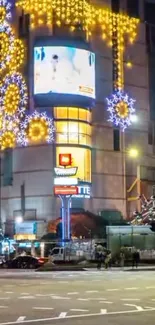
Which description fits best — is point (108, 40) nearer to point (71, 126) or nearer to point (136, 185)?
point (71, 126)

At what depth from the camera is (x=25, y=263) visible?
47.2 meters

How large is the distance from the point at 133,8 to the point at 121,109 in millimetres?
11604

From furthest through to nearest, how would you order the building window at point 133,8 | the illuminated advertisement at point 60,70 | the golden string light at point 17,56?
1. the building window at point 133,8
2. the illuminated advertisement at point 60,70
3. the golden string light at point 17,56

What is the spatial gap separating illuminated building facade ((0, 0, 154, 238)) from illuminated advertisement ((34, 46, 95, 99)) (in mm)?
94

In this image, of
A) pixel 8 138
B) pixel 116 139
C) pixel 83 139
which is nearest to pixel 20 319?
pixel 8 138

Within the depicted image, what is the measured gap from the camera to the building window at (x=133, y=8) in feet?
215

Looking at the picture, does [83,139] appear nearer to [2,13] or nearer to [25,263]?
[25,263]

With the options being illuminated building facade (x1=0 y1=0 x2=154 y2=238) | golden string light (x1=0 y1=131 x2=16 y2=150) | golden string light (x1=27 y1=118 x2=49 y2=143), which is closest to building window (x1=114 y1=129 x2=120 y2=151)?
illuminated building facade (x1=0 y1=0 x2=154 y2=238)

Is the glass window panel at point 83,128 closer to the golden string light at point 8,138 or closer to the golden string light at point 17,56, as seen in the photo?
the golden string light at point 8,138

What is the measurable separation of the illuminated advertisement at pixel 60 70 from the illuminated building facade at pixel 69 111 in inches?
3.7

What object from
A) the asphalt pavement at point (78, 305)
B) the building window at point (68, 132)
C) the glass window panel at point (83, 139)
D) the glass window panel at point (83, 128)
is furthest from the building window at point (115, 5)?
the asphalt pavement at point (78, 305)

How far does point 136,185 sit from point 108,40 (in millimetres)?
15069

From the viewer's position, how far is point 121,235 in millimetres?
49781

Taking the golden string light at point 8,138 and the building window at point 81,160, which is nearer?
the golden string light at point 8,138
